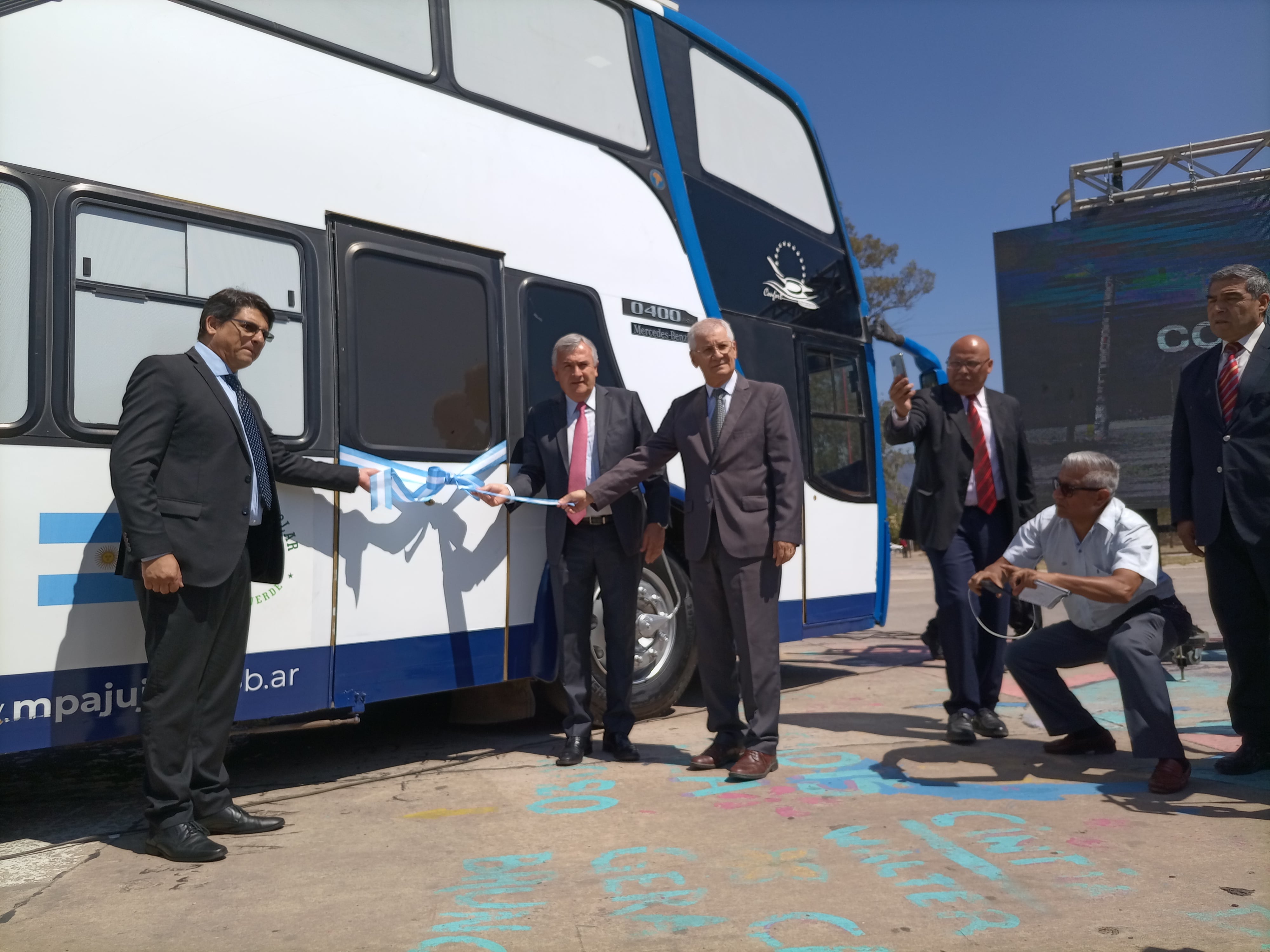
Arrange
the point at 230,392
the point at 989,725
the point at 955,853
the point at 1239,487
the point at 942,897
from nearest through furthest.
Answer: the point at 942,897 < the point at 955,853 < the point at 230,392 < the point at 1239,487 < the point at 989,725

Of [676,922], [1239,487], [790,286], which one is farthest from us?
[790,286]

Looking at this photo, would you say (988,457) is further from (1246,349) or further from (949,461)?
(1246,349)

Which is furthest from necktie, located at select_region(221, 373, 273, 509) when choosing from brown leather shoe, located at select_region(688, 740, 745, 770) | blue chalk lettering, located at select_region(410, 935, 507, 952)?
brown leather shoe, located at select_region(688, 740, 745, 770)

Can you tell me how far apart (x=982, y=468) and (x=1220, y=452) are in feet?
3.88

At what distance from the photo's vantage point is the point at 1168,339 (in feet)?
104

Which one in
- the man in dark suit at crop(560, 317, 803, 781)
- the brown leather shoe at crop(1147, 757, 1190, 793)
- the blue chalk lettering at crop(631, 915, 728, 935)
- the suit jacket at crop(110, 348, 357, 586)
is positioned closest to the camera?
the blue chalk lettering at crop(631, 915, 728, 935)

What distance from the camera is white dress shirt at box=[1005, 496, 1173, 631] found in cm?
421

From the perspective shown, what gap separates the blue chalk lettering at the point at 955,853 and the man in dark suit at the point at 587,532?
5.15 feet

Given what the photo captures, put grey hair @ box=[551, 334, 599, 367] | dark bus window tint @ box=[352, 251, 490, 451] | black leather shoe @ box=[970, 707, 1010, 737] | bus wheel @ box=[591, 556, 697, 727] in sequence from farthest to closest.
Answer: bus wheel @ box=[591, 556, 697, 727], black leather shoe @ box=[970, 707, 1010, 737], grey hair @ box=[551, 334, 599, 367], dark bus window tint @ box=[352, 251, 490, 451]

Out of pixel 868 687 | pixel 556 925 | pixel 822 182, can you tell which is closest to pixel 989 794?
pixel 556 925

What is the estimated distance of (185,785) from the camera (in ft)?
11.6

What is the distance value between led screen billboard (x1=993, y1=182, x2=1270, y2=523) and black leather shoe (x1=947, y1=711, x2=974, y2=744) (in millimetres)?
28446

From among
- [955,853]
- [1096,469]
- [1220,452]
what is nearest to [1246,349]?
[1220,452]

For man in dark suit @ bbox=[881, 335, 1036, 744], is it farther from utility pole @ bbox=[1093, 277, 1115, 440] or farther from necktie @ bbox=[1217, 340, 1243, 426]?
utility pole @ bbox=[1093, 277, 1115, 440]
